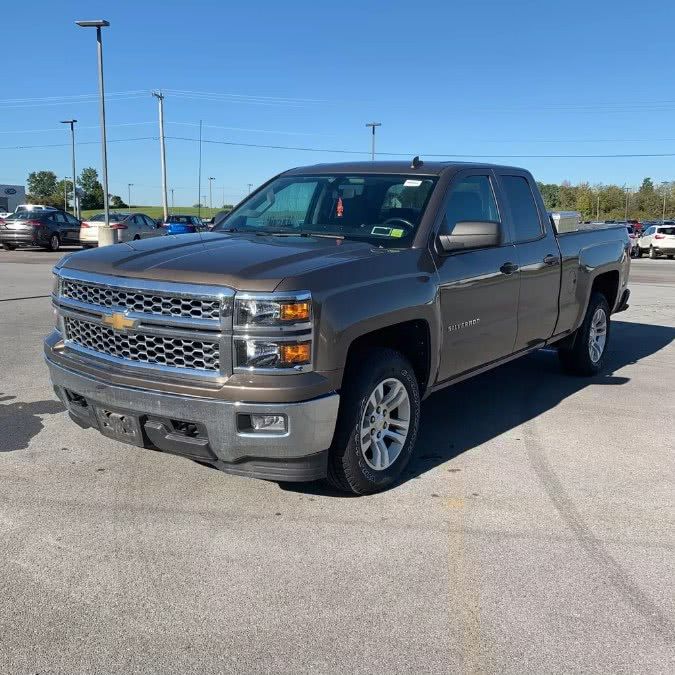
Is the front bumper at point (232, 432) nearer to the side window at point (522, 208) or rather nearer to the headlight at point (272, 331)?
the headlight at point (272, 331)

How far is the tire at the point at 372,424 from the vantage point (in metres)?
3.89

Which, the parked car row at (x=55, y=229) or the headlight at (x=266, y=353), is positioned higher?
the headlight at (x=266, y=353)

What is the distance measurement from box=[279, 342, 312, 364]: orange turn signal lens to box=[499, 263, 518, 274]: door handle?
7.07ft

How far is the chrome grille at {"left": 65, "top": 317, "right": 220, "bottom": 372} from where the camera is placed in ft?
11.8

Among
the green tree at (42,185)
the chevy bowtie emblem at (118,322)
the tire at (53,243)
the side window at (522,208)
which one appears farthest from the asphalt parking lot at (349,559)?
the green tree at (42,185)

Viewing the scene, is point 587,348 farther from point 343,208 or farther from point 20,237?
point 20,237

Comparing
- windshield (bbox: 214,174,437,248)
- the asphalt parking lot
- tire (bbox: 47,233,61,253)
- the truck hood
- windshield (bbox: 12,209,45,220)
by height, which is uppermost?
windshield (bbox: 214,174,437,248)

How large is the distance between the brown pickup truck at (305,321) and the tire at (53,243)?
24790 mm

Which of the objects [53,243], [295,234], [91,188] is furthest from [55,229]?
[91,188]

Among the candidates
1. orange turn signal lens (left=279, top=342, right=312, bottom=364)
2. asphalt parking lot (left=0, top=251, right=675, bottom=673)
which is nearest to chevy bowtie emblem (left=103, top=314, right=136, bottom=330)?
orange turn signal lens (left=279, top=342, right=312, bottom=364)

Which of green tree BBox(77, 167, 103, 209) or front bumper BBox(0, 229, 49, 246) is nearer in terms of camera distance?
front bumper BBox(0, 229, 49, 246)

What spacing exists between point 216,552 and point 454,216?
2695 mm

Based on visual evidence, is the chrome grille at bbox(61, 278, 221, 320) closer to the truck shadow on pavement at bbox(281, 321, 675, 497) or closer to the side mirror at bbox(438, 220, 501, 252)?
the truck shadow on pavement at bbox(281, 321, 675, 497)

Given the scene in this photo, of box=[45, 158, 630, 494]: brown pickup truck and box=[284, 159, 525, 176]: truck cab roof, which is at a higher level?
box=[284, 159, 525, 176]: truck cab roof
